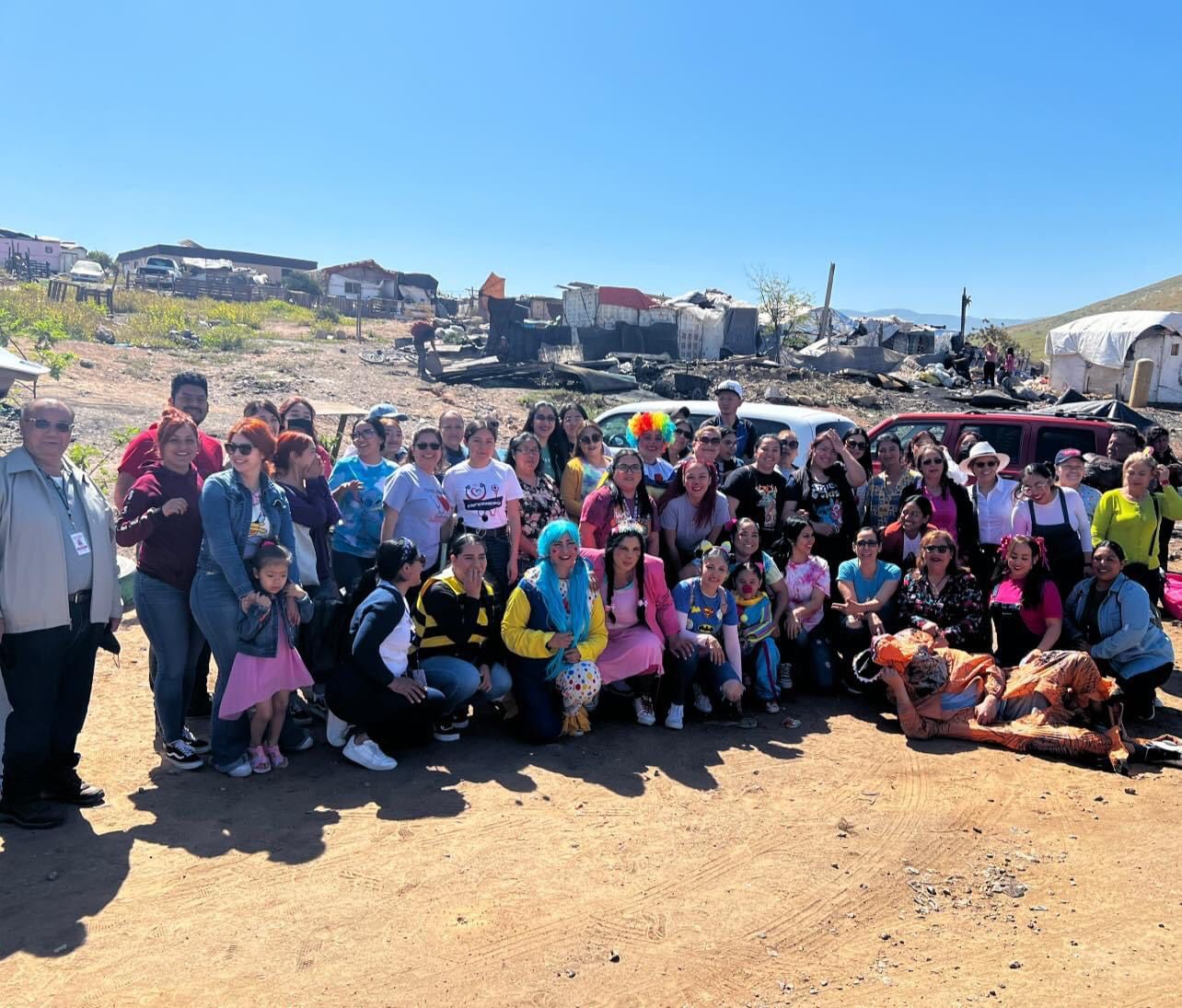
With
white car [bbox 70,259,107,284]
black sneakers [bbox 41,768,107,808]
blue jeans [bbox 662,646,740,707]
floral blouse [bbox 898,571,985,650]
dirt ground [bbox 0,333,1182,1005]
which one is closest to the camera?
dirt ground [bbox 0,333,1182,1005]

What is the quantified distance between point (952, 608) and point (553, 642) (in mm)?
2871

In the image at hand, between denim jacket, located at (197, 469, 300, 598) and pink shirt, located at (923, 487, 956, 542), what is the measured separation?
4.64 m

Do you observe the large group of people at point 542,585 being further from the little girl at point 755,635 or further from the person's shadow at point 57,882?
the person's shadow at point 57,882

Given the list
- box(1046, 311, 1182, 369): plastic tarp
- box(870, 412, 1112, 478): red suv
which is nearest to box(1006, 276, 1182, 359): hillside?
box(1046, 311, 1182, 369): plastic tarp

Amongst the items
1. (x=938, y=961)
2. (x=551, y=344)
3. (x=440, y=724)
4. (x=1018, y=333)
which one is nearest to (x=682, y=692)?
(x=440, y=724)

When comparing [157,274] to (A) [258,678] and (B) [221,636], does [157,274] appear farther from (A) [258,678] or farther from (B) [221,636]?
(A) [258,678]

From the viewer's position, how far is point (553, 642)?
5.41m

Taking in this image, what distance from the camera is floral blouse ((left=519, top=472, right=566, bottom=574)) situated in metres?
6.38

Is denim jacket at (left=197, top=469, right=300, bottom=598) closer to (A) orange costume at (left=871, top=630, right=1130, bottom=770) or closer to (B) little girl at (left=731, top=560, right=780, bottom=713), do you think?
(B) little girl at (left=731, top=560, right=780, bottom=713)

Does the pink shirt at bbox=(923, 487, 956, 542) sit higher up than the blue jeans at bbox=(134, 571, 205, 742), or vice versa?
the pink shirt at bbox=(923, 487, 956, 542)

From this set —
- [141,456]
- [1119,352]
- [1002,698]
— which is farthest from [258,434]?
[1119,352]

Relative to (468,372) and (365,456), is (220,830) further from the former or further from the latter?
(468,372)

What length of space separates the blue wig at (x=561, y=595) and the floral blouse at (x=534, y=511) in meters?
0.83

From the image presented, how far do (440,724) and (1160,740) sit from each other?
167 inches
